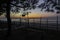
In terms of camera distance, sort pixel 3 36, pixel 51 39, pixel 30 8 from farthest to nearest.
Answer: pixel 30 8
pixel 3 36
pixel 51 39

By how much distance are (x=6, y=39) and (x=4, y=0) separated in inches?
169

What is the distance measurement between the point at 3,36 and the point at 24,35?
261 centimetres

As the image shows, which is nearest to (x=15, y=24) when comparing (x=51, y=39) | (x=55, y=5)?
(x=55, y=5)

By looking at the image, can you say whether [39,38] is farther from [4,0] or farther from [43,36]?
[4,0]

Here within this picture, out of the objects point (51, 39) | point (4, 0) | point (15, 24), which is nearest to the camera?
point (51, 39)

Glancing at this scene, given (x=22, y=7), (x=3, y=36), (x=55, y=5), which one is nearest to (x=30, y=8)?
(x=22, y=7)

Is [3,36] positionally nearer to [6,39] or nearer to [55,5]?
[6,39]

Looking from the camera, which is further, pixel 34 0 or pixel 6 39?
pixel 34 0

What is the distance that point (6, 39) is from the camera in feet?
66.0

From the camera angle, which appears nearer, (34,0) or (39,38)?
(39,38)

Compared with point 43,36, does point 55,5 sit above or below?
above

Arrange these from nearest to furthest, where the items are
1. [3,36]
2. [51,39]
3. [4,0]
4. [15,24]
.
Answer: [51,39] → [4,0] → [3,36] → [15,24]

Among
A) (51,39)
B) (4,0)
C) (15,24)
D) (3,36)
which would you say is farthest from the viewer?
(15,24)

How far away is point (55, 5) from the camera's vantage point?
21922mm
